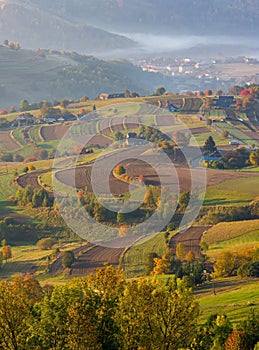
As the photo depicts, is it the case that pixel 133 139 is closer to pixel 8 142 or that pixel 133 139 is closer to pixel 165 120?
pixel 165 120

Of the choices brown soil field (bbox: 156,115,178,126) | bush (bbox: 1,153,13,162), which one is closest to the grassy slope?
bush (bbox: 1,153,13,162)

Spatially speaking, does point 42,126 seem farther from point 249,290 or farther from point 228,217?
point 249,290

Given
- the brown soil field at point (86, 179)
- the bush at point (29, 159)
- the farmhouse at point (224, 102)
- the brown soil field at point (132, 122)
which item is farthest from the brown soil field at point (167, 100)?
the brown soil field at point (86, 179)

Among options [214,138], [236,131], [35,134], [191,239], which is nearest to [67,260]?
[191,239]

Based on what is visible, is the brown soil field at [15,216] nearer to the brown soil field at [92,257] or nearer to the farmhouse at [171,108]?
the brown soil field at [92,257]

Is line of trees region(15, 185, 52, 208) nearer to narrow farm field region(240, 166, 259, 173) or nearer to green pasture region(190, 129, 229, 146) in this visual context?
narrow farm field region(240, 166, 259, 173)
